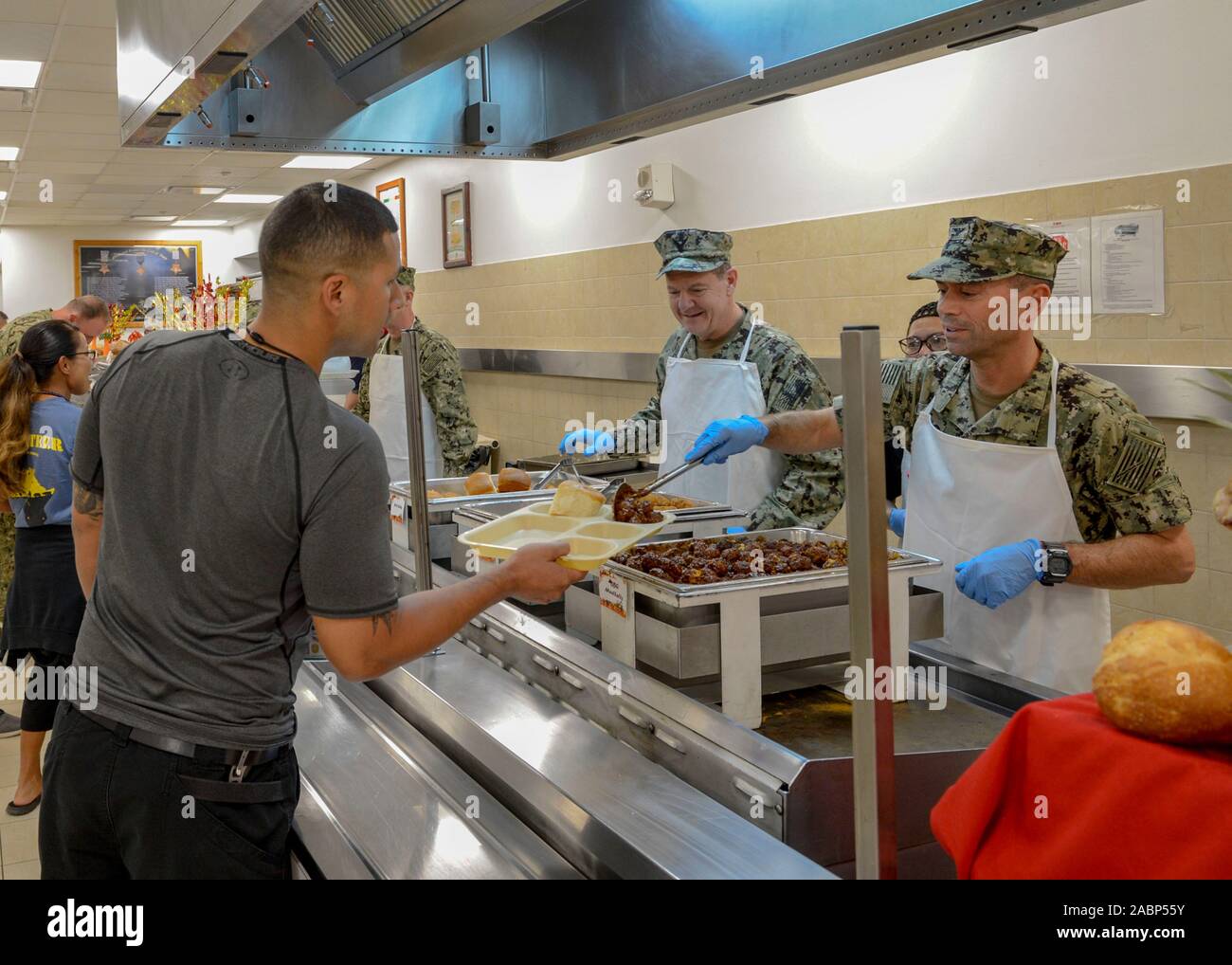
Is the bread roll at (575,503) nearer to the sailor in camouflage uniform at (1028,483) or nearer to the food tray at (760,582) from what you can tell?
the food tray at (760,582)

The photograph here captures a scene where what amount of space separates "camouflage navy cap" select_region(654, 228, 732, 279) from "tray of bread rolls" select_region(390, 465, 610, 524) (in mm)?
769

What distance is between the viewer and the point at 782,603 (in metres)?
1.69

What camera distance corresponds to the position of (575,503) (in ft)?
6.39

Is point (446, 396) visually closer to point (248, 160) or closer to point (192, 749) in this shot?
point (192, 749)

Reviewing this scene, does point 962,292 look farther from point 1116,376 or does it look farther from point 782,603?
point 1116,376

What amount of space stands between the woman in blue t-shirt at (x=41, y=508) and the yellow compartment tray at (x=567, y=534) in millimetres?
2443

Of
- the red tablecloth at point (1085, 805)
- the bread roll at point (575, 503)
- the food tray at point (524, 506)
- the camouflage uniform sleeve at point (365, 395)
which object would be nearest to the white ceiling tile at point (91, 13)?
the camouflage uniform sleeve at point (365, 395)

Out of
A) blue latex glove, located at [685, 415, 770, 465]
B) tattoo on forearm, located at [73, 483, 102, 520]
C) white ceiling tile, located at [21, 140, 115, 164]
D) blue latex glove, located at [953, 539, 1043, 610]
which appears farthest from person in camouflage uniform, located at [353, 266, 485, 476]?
white ceiling tile, located at [21, 140, 115, 164]

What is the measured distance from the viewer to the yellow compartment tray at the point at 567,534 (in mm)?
1608

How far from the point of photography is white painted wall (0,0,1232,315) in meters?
3.29

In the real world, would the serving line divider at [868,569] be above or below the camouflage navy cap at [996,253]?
below

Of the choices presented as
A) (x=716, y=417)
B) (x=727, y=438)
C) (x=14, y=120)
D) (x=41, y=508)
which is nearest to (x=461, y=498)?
(x=727, y=438)

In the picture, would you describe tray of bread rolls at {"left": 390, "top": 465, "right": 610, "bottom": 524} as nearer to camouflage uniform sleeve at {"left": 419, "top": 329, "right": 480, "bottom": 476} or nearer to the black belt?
the black belt
